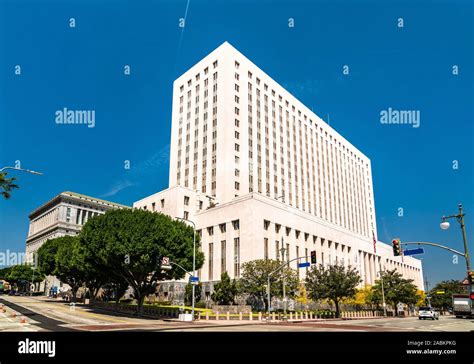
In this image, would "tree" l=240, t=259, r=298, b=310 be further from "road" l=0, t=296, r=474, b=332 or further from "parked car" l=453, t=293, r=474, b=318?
"parked car" l=453, t=293, r=474, b=318

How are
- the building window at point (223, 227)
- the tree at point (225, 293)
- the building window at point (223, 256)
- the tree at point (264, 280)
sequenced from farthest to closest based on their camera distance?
the building window at point (223, 227), the building window at point (223, 256), the tree at point (225, 293), the tree at point (264, 280)

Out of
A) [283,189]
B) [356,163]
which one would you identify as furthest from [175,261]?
[356,163]

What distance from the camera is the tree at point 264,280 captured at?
5175 cm

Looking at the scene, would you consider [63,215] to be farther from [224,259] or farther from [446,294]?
[446,294]

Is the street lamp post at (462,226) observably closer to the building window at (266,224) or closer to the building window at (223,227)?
the building window at (266,224)

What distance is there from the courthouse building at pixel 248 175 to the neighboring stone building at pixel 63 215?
5577 centimetres

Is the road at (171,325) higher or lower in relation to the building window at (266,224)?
lower

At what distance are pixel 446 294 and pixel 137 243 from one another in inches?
4552

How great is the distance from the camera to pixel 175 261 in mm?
47875

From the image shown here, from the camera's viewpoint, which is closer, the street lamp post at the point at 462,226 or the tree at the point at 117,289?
the street lamp post at the point at 462,226

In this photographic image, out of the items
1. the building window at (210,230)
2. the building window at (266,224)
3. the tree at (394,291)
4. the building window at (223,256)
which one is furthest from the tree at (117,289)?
the tree at (394,291)

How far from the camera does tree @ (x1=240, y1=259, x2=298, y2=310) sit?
170 ft
